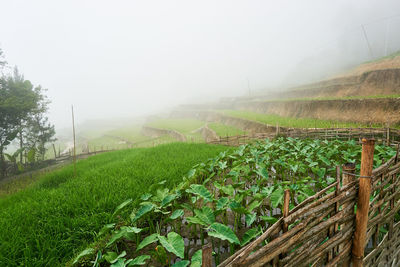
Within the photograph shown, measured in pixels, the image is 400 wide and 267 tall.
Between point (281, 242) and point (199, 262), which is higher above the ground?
point (281, 242)

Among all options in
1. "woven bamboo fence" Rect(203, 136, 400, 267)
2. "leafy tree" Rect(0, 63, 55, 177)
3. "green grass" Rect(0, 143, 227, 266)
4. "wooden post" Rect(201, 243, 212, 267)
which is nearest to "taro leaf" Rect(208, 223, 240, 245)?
"woven bamboo fence" Rect(203, 136, 400, 267)

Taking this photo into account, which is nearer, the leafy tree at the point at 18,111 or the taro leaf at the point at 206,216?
the taro leaf at the point at 206,216

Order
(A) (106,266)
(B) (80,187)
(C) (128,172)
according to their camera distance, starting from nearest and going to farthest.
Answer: (A) (106,266) → (B) (80,187) → (C) (128,172)

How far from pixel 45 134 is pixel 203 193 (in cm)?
1701

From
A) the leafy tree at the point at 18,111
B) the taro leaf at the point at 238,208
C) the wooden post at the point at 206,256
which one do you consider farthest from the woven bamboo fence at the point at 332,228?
the leafy tree at the point at 18,111

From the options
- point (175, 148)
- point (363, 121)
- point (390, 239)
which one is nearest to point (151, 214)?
point (390, 239)

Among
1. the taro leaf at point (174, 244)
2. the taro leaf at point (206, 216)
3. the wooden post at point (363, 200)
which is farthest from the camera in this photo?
the taro leaf at point (206, 216)

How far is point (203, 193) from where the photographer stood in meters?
2.97

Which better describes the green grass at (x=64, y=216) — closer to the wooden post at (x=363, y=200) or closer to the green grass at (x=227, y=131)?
the wooden post at (x=363, y=200)

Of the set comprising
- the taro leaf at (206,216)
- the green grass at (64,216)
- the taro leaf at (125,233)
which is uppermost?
the taro leaf at (206,216)

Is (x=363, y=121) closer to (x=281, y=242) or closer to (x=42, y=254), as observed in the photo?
(x=281, y=242)

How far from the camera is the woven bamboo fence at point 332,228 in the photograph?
1.69 metres

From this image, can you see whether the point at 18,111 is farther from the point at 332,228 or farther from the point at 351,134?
the point at 351,134

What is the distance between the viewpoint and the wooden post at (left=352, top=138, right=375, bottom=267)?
2037 millimetres
